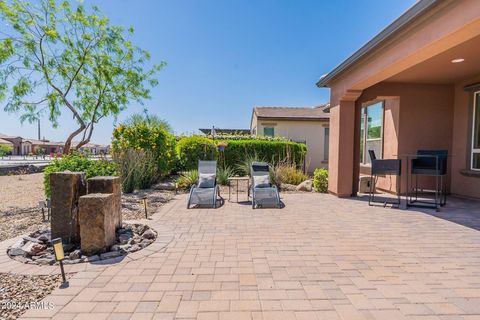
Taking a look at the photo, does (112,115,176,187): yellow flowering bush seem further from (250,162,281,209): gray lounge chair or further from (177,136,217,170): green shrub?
(250,162,281,209): gray lounge chair

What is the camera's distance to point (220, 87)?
16.7 m

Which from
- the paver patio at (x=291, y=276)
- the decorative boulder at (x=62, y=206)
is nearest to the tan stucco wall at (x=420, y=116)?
the paver patio at (x=291, y=276)

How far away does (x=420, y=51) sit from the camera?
4.11 m

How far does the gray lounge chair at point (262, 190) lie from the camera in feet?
19.7

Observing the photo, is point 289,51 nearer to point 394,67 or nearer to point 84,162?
point 394,67

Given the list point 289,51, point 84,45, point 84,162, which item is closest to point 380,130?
point 289,51

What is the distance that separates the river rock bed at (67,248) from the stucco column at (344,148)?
5.01 m

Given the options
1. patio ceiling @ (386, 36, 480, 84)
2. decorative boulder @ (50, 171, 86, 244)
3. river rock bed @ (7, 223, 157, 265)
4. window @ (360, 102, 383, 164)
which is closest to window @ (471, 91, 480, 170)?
patio ceiling @ (386, 36, 480, 84)

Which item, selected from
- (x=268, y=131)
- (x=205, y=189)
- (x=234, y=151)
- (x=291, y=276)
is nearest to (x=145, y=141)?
(x=205, y=189)

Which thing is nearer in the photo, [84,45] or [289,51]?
[84,45]

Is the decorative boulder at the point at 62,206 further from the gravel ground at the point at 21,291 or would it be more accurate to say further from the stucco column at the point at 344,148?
the stucco column at the point at 344,148

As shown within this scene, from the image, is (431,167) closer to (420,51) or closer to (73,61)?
(420,51)

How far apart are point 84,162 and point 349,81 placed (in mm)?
6176

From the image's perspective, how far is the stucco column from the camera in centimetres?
693
